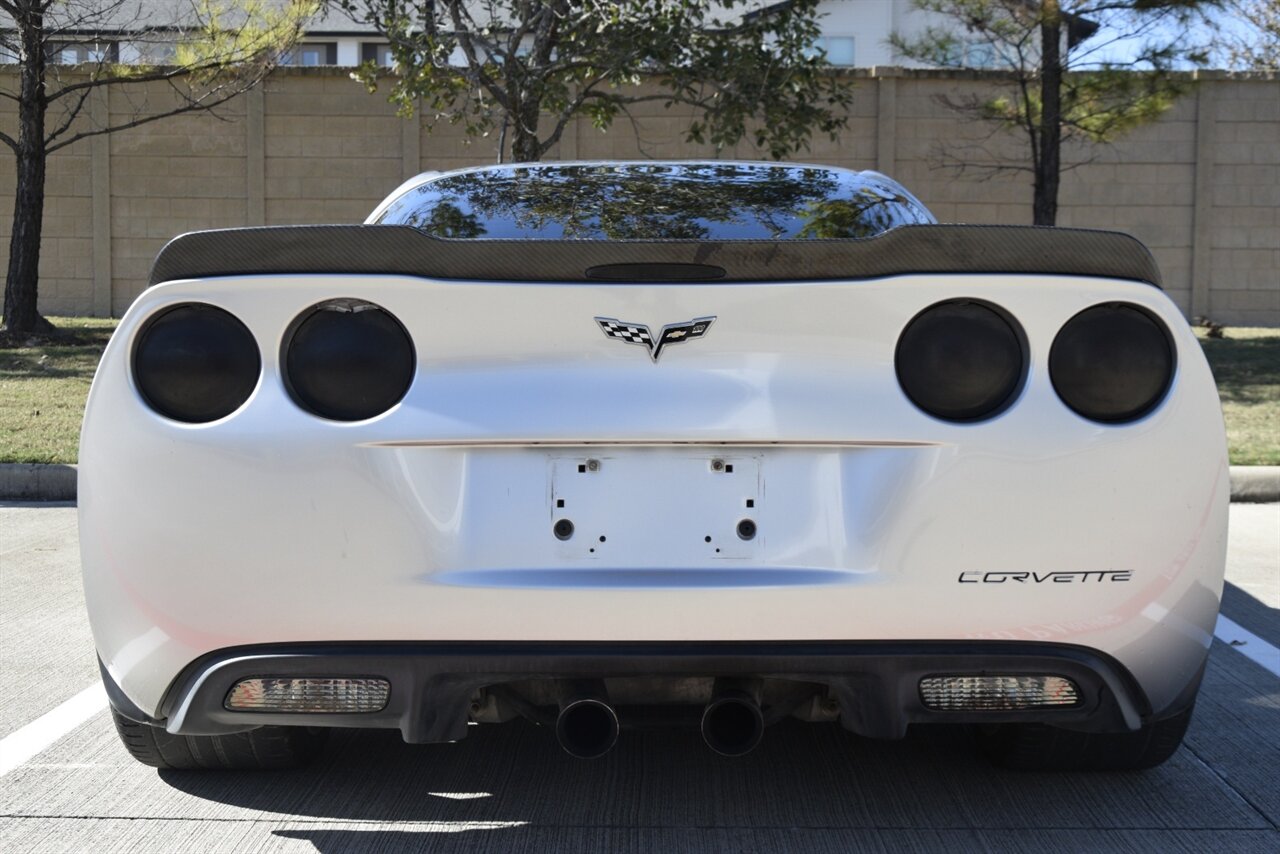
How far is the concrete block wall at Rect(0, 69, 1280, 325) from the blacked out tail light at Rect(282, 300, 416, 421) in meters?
16.0

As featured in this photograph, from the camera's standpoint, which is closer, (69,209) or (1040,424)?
(1040,424)

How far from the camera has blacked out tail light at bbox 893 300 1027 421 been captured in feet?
8.63

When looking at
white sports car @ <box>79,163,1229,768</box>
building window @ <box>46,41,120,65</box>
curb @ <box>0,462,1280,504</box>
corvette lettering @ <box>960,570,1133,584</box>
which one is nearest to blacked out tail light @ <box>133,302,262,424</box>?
white sports car @ <box>79,163,1229,768</box>

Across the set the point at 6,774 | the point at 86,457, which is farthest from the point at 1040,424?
the point at 6,774

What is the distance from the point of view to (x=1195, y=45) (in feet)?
49.5

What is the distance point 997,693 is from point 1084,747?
0.59 m

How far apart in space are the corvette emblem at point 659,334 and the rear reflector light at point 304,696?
788 millimetres

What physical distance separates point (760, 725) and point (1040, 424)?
750 millimetres

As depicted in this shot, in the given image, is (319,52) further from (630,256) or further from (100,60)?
(630,256)

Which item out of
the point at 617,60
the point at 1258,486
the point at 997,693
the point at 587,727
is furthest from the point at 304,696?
the point at 617,60

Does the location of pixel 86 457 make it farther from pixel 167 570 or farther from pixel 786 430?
pixel 786 430

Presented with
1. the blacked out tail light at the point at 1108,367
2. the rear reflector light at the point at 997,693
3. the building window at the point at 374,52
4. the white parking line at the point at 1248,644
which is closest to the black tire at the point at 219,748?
the rear reflector light at the point at 997,693

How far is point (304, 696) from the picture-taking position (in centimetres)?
267

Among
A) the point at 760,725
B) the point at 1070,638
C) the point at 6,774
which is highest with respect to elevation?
the point at 1070,638
